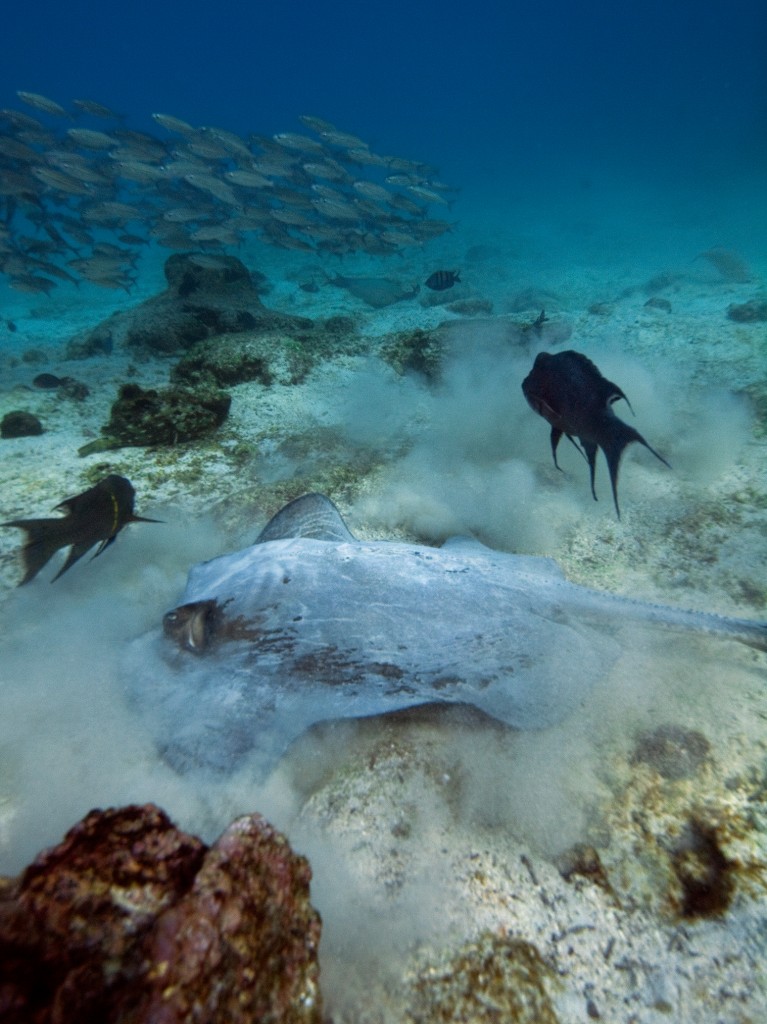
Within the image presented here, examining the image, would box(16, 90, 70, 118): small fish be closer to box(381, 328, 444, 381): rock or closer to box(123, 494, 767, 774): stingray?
box(381, 328, 444, 381): rock

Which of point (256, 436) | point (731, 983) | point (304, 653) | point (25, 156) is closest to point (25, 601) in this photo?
point (304, 653)

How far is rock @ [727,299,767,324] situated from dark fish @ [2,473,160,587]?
1280cm

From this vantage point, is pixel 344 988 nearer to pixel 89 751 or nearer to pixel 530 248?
pixel 89 751

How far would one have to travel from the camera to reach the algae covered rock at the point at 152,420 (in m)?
6.29

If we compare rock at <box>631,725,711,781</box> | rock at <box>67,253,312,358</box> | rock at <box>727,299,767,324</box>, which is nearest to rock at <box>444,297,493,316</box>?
rock at <box>67,253,312,358</box>

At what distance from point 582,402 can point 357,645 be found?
7.67 ft

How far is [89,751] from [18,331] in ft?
66.7

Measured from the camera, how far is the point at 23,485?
5.43m

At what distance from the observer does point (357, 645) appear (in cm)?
263

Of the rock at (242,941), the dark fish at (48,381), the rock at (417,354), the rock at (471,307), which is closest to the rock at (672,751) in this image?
the rock at (242,941)

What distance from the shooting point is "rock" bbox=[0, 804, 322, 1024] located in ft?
3.54

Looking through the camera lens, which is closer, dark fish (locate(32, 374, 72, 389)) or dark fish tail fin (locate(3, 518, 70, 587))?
dark fish tail fin (locate(3, 518, 70, 587))

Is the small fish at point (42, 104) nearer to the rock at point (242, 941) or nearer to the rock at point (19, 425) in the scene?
the rock at point (19, 425)

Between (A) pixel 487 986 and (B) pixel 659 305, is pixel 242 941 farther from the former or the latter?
(B) pixel 659 305
